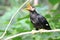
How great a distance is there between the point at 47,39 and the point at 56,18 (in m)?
0.26

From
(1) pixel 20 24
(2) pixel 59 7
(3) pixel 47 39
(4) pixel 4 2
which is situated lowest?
(3) pixel 47 39

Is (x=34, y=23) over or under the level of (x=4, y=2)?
under

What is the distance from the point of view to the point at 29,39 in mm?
2639

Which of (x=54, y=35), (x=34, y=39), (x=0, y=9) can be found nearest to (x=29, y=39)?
(x=34, y=39)

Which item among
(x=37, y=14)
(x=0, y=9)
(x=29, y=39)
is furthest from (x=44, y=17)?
(x=0, y=9)

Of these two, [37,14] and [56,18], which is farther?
[37,14]

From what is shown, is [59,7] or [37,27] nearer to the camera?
[37,27]

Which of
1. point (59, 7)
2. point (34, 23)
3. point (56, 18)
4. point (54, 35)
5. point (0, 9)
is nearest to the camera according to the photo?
point (54, 35)

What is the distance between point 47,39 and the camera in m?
2.57

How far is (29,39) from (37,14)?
0.42 metres

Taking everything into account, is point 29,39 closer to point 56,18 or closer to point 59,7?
point 56,18

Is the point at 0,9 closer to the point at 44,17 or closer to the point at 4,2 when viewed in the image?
the point at 4,2

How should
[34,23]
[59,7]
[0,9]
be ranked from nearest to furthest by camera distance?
1. [34,23]
2. [59,7]
3. [0,9]

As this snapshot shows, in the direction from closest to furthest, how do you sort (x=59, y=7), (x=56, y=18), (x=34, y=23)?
1. (x=56, y=18)
2. (x=34, y=23)
3. (x=59, y=7)
